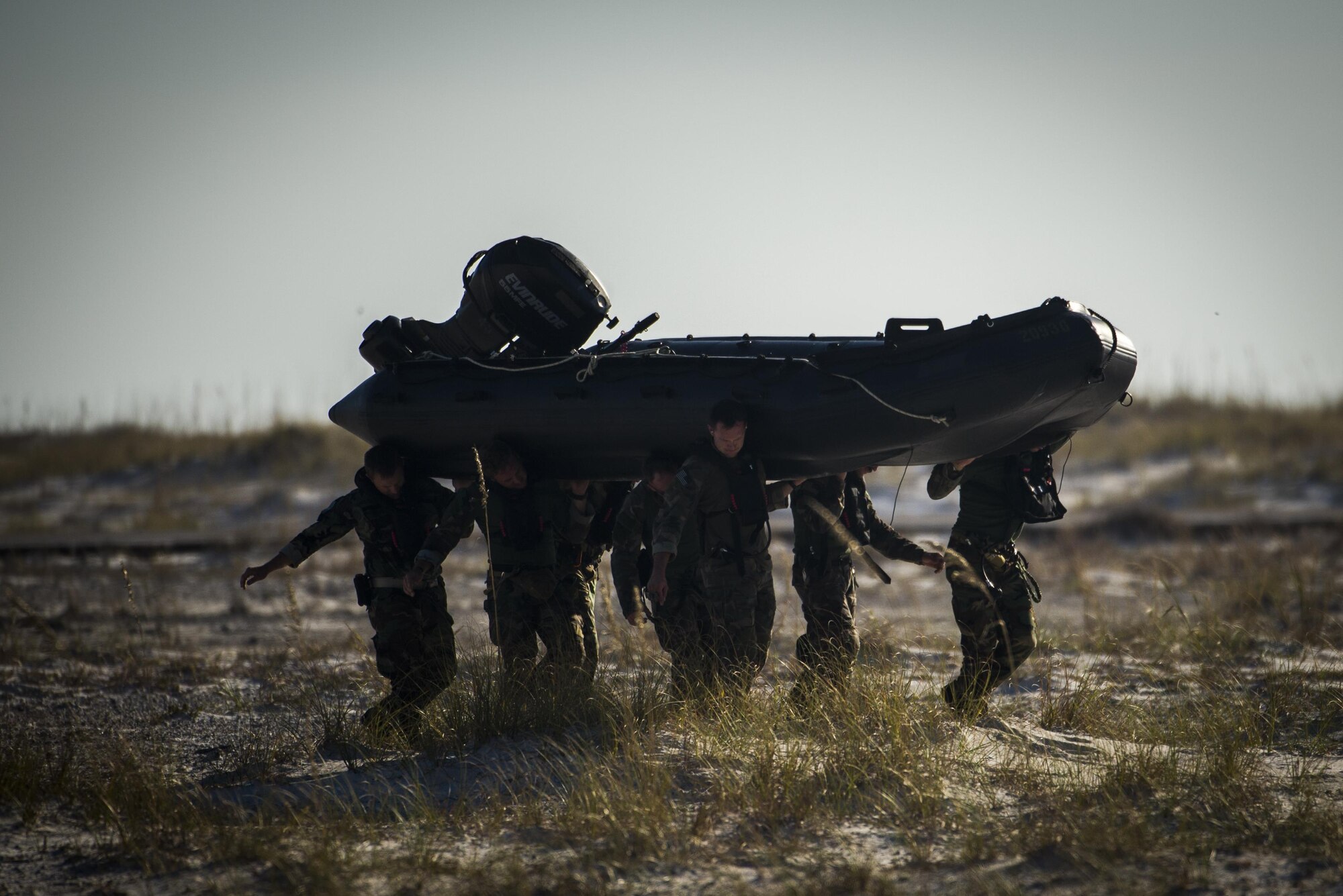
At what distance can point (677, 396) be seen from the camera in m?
5.83

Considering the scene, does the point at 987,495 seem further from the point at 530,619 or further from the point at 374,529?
the point at 374,529

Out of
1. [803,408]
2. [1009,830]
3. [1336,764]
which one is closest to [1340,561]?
[1336,764]

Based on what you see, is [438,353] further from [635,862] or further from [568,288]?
[635,862]

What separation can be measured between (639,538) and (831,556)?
103cm

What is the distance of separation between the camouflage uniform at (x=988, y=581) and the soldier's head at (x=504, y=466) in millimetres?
2087

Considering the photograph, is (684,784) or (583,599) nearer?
(684,784)

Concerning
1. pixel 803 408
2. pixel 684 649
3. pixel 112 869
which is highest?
pixel 803 408

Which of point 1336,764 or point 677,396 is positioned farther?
point 677,396

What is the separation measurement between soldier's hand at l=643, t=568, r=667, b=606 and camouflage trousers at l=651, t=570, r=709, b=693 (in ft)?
0.60

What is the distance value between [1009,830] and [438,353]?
3978 millimetres

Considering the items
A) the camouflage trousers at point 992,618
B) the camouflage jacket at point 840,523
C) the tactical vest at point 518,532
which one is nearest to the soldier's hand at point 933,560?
the camouflage jacket at point 840,523

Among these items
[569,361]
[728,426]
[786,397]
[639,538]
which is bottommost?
[639,538]

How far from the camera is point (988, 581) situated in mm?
5926

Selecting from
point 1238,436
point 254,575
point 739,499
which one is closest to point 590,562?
point 739,499
